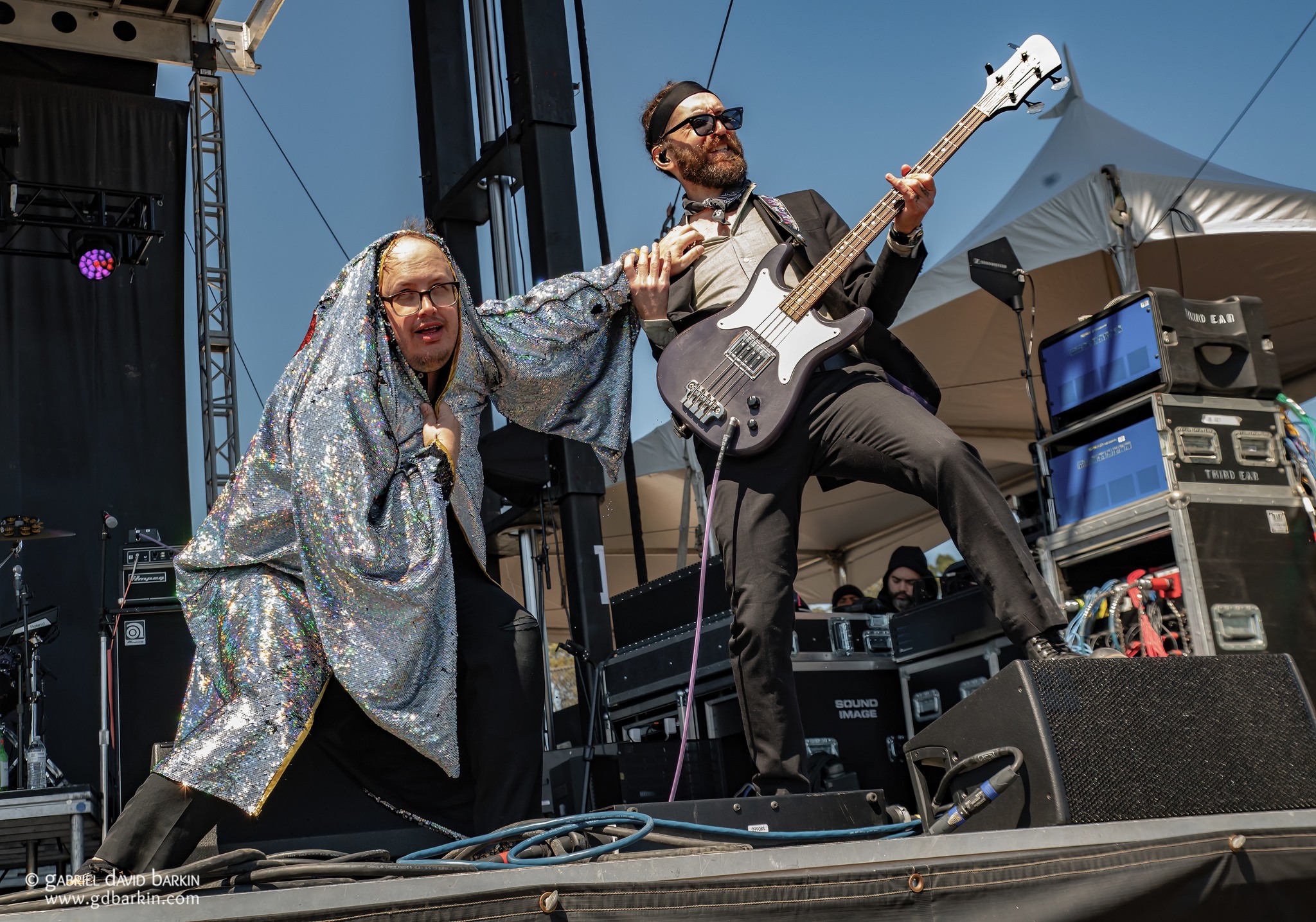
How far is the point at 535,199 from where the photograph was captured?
561 centimetres

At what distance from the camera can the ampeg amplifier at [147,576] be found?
247 inches

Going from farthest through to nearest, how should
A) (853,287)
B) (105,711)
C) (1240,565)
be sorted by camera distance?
1. (105,711)
2. (1240,565)
3. (853,287)

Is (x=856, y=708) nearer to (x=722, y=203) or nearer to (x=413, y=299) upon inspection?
(x=722, y=203)

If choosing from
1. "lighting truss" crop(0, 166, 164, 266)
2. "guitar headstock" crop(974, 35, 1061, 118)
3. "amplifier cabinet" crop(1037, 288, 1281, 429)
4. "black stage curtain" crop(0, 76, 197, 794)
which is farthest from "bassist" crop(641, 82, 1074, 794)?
"lighting truss" crop(0, 166, 164, 266)

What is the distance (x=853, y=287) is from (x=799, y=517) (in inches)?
28.9

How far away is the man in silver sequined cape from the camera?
7.49ft

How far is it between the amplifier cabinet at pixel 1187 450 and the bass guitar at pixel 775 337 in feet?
4.91

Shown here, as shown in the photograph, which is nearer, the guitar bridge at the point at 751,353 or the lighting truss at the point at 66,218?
the guitar bridge at the point at 751,353

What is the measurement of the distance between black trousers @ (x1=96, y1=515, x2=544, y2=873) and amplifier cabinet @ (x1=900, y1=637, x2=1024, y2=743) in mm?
2762

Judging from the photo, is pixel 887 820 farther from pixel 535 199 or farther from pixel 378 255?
pixel 535 199

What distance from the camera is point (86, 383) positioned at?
945 cm

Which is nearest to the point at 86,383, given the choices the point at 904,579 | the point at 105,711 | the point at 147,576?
the point at 147,576

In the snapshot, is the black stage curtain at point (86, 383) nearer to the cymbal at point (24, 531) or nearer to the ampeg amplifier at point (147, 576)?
the cymbal at point (24, 531)

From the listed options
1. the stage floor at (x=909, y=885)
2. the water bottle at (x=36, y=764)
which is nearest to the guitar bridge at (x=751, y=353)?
the stage floor at (x=909, y=885)
